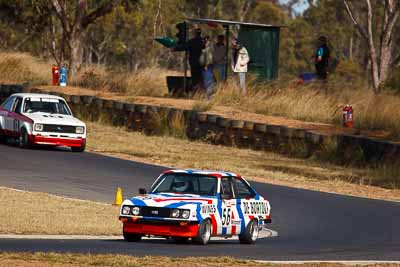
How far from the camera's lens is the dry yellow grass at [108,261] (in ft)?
40.7

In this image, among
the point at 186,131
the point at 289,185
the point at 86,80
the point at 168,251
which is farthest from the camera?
the point at 86,80

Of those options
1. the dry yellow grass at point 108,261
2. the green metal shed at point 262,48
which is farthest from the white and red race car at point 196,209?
the green metal shed at point 262,48

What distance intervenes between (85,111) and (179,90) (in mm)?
3223

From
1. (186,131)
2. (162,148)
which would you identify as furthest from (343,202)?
(186,131)

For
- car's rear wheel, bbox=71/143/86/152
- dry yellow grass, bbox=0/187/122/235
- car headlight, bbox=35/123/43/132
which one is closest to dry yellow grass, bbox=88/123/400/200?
car's rear wheel, bbox=71/143/86/152

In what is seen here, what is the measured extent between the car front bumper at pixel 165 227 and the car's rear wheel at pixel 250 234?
141 centimetres

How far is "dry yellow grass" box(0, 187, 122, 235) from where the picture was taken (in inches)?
682

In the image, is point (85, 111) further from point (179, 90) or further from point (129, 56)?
point (129, 56)

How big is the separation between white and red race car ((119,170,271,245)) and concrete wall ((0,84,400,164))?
11858 millimetres

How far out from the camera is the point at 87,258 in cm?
1288

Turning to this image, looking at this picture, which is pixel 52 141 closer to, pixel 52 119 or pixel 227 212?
pixel 52 119

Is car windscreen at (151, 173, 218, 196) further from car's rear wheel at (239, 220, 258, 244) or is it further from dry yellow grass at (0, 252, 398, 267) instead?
dry yellow grass at (0, 252, 398, 267)

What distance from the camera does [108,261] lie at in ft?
41.4

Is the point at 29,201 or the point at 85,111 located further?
the point at 85,111
